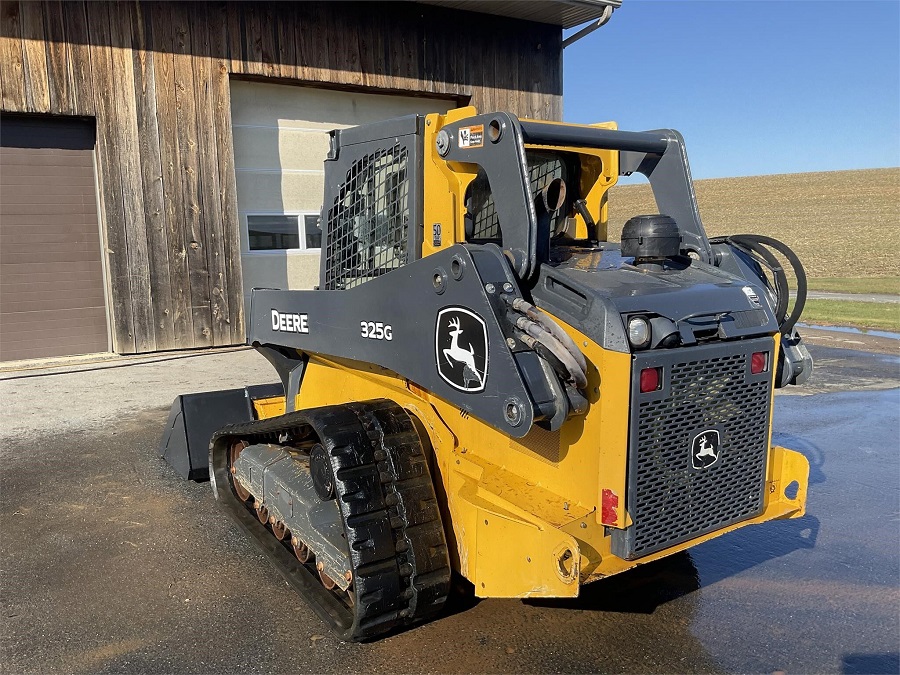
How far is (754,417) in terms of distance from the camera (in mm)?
3250

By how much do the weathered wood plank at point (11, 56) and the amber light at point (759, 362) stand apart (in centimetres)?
944

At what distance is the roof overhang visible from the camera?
11492 millimetres

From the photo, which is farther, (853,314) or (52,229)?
(853,314)

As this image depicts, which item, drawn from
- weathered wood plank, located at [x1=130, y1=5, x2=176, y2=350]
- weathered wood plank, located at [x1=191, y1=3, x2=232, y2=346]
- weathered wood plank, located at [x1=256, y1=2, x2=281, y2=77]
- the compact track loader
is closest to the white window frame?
weathered wood plank, located at [x1=191, y1=3, x2=232, y2=346]

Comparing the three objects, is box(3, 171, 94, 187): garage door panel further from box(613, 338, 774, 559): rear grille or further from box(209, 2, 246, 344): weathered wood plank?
box(613, 338, 774, 559): rear grille

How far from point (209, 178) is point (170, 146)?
25.8 inches

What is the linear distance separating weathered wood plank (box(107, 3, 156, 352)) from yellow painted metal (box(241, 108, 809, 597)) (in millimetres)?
7116

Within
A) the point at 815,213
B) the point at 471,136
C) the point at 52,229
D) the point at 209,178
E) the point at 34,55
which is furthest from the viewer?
the point at 815,213

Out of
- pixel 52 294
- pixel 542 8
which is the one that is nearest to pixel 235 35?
pixel 52 294

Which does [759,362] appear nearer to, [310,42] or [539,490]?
[539,490]

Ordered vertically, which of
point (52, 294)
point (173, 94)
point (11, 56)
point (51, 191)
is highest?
point (11, 56)

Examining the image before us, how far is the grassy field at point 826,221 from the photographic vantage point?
1887 centimetres

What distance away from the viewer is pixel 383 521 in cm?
325

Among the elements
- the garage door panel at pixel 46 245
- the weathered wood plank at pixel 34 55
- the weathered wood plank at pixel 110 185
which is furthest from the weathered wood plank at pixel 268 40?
the garage door panel at pixel 46 245
